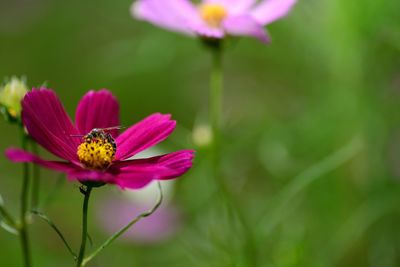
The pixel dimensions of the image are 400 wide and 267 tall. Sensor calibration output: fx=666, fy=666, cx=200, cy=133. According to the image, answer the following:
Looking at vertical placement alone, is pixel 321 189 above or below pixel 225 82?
below

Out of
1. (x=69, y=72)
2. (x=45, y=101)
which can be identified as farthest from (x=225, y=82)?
(x=45, y=101)

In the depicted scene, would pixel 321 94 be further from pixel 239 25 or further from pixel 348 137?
pixel 239 25

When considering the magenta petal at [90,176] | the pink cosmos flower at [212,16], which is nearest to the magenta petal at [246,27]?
the pink cosmos flower at [212,16]

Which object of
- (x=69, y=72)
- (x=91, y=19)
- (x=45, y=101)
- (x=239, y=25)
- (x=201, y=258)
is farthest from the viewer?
(x=91, y=19)

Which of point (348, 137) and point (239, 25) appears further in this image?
point (348, 137)

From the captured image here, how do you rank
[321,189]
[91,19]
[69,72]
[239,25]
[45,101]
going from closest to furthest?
[45,101]
[239,25]
[321,189]
[69,72]
[91,19]

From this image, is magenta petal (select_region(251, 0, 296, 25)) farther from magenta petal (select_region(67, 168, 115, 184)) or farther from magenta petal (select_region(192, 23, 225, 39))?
magenta petal (select_region(67, 168, 115, 184))

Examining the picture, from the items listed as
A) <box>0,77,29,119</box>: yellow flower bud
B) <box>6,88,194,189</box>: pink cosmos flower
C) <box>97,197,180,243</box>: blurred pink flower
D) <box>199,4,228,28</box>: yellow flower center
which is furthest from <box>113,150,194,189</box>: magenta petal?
<box>97,197,180,243</box>: blurred pink flower

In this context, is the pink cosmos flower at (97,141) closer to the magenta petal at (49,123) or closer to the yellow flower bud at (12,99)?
the magenta petal at (49,123)
